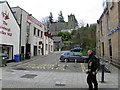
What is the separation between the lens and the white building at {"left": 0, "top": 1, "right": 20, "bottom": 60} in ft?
68.3

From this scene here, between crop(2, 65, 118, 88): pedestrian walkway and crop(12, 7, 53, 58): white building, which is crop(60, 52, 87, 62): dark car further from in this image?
crop(2, 65, 118, 88): pedestrian walkway

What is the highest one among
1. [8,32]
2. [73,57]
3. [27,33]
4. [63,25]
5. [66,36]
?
[63,25]

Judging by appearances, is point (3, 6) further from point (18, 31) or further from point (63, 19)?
point (63, 19)

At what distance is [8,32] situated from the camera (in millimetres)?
22203

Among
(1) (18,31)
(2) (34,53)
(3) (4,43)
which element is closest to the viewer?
(3) (4,43)

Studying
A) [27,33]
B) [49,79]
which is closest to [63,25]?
[27,33]

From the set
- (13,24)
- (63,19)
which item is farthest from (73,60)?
(63,19)

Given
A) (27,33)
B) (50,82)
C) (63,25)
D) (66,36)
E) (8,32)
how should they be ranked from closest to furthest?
(50,82)
(8,32)
(27,33)
(66,36)
(63,25)

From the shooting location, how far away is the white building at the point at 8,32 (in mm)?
20828

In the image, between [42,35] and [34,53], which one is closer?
[34,53]

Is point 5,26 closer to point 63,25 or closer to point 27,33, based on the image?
point 27,33

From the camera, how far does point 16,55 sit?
23406 millimetres

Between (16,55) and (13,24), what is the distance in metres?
3.91

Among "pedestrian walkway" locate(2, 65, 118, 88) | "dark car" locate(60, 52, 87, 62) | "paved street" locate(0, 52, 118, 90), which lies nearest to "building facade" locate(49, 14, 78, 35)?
"dark car" locate(60, 52, 87, 62)
